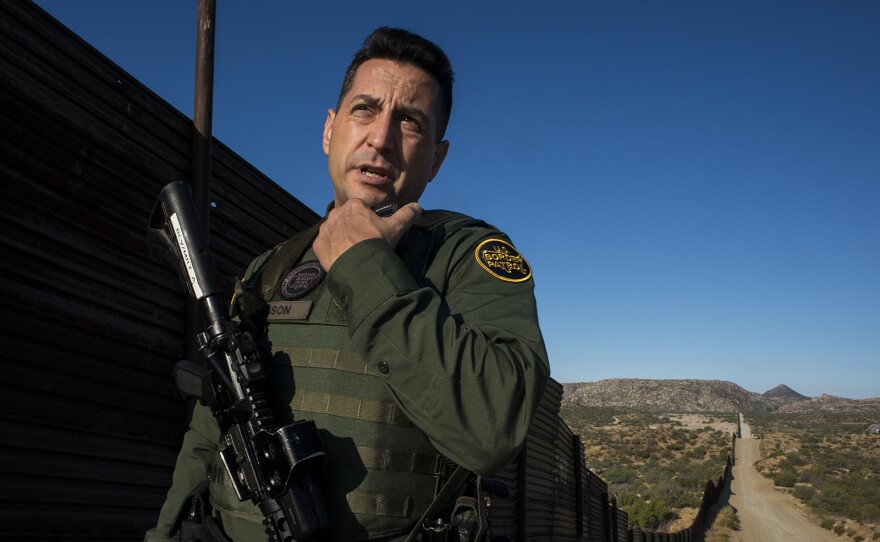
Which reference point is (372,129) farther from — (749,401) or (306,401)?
(749,401)

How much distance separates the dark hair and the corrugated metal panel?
2.44m

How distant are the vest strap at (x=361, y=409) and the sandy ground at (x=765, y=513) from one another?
83.4 ft

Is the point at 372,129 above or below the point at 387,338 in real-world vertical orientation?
above

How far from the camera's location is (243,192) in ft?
19.1

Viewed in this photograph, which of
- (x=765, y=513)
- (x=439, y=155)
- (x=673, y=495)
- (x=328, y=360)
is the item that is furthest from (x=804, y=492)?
(x=328, y=360)

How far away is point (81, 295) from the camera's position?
4.14 meters

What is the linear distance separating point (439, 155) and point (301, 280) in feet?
2.03

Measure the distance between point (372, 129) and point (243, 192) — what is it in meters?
4.20

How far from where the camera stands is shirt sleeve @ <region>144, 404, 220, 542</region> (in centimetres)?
192

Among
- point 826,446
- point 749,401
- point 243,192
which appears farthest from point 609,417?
point 749,401

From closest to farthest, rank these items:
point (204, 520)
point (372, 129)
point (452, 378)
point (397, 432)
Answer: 1. point (452, 378)
2. point (397, 432)
3. point (204, 520)
4. point (372, 129)

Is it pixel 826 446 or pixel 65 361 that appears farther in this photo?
pixel 826 446

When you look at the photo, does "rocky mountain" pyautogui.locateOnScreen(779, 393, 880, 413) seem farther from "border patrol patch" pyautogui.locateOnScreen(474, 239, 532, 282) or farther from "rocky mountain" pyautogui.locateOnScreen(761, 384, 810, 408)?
"border patrol patch" pyautogui.locateOnScreen(474, 239, 532, 282)

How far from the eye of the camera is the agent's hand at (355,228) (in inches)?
60.0
